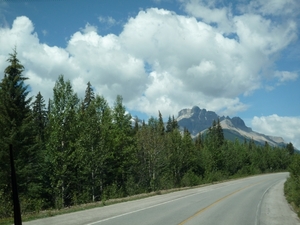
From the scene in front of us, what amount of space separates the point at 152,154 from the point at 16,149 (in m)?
18.1

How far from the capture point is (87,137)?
32.2 metres

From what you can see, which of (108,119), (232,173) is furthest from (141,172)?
(232,173)

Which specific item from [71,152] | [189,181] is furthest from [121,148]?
[189,181]

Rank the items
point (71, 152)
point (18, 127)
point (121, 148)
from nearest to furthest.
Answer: point (18, 127), point (71, 152), point (121, 148)

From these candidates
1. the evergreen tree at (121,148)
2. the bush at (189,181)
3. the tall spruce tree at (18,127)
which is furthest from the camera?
the bush at (189,181)

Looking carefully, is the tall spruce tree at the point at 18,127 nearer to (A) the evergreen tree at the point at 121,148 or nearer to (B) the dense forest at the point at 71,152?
(B) the dense forest at the point at 71,152

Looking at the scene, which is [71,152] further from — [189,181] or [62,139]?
[189,181]

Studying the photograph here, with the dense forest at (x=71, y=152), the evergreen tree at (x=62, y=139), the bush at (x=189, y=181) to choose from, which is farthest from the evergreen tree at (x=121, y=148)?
the bush at (x=189, y=181)

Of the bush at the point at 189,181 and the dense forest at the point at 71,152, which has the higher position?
the dense forest at the point at 71,152

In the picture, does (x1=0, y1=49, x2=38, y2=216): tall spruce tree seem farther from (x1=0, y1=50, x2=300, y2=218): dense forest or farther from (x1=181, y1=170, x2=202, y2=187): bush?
(x1=181, y1=170, x2=202, y2=187): bush

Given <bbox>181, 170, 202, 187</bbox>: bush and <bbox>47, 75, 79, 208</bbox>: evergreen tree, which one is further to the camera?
<bbox>181, 170, 202, 187</bbox>: bush

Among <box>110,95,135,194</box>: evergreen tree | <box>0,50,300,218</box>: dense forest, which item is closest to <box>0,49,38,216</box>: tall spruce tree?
<box>0,50,300,218</box>: dense forest

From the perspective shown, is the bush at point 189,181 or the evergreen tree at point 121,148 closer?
the evergreen tree at point 121,148

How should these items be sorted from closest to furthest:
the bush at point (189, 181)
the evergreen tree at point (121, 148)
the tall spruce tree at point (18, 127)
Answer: the tall spruce tree at point (18, 127)
the evergreen tree at point (121, 148)
the bush at point (189, 181)
